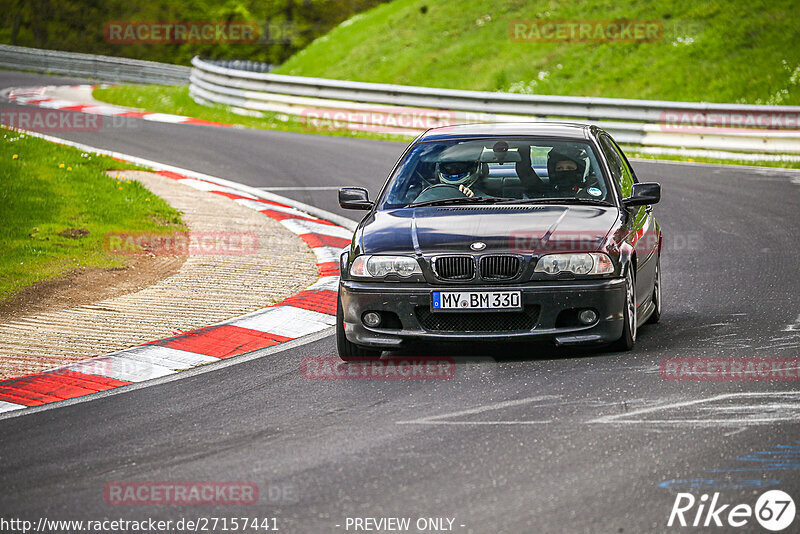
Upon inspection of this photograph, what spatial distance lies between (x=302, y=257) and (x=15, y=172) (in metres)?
5.24

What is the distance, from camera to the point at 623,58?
88.9ft

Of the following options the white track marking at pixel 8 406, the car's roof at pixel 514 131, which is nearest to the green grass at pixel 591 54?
the car's roof at pixel 514 131

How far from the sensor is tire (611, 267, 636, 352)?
7.34 m

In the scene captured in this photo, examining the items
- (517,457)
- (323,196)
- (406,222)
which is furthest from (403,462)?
(323,196)

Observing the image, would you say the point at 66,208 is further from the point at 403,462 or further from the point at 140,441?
the point at 403,462

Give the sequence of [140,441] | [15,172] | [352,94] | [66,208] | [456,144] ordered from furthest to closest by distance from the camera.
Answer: [352,94]
[15,172]
[66,208]
[456,144]
[140,441]

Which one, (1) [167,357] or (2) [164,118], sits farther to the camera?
(2) [164,118]

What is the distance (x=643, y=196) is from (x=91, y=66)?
113 feet

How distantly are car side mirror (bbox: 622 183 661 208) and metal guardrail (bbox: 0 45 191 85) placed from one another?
33.8 meters

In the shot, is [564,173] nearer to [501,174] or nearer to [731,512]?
[501,174]

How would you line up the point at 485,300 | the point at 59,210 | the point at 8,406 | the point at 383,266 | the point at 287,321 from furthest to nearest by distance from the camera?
the point at 59,210, the point at 287,321, the point at 383,266, the point at 485,300, the point at 8,406

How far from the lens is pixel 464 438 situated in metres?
5.76

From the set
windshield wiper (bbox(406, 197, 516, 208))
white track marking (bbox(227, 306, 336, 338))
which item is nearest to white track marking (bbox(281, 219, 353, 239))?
white track marking (bbox(227, 306, 336, 338))

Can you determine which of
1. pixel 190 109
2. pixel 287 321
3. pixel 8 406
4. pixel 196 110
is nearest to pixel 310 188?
pixel 287 321
